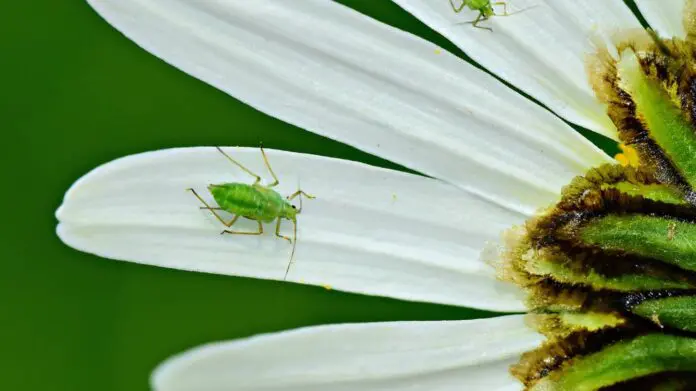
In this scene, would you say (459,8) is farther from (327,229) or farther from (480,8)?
(327,229)

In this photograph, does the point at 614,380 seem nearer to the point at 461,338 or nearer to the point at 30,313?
the point at 461,338

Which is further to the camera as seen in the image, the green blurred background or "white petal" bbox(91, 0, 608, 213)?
the green blurred background

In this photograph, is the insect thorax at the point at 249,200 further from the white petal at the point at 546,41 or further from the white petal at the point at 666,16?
the white petal at the point at 666,16

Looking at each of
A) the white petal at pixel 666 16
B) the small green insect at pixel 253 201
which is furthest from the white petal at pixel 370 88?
the white petal at pixel 666 16

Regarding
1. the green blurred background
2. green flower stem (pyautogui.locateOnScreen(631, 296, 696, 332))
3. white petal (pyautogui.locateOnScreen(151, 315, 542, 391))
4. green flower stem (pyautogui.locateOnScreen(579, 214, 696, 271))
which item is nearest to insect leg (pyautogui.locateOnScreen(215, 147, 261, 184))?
the green blurred background

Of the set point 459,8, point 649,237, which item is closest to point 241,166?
point 459,8

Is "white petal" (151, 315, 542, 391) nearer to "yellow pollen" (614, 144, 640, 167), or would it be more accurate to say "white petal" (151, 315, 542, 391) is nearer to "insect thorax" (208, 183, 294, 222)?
"insect thorax" (208, 183, 294, 222)
